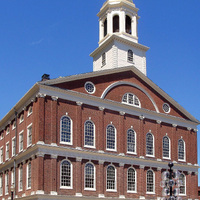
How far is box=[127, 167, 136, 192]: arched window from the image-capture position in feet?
127

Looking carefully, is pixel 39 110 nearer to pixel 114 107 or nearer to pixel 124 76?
pixel 114 107

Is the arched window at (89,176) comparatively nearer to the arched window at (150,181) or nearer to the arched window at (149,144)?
the arched window at (150,181)

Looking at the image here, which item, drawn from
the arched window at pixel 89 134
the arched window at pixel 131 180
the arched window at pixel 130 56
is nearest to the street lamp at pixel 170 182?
the arched window at pixel 89 134

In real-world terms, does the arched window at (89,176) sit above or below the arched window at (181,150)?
below

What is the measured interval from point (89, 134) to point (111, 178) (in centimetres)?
495

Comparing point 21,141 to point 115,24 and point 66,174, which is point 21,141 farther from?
point 115,24

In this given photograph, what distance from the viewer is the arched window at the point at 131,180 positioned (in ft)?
127

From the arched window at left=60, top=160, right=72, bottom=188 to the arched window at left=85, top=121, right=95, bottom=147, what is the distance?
308cm

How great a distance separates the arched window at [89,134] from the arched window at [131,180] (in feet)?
17.6

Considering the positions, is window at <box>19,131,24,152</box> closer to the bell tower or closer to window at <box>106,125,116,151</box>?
window at <box>106,125,116,151</box>

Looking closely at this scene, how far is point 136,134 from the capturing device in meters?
40.6

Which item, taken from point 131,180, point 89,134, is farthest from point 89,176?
point 131,180

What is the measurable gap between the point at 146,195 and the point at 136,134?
651cm

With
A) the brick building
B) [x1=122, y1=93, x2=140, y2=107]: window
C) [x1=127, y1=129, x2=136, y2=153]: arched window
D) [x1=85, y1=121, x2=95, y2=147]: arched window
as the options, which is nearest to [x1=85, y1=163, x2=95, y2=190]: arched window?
the brick building
